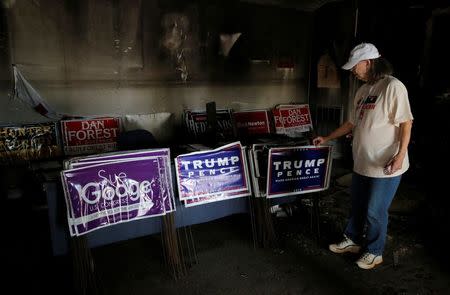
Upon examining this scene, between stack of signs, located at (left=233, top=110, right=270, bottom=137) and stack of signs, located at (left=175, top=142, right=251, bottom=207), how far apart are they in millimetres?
2900

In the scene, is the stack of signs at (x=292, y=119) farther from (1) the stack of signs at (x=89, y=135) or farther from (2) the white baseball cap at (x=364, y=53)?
(2) the white baseball cap at (x=364, y=53)

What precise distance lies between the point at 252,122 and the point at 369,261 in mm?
3487

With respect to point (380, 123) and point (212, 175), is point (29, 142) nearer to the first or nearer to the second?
point (212, 175)

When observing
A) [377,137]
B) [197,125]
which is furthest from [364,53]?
[197,125]

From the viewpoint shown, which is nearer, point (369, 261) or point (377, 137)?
point (377, 137)

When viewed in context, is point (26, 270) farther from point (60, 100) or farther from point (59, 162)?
point (60, 100)

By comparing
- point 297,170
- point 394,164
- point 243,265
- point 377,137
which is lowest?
point 243,265

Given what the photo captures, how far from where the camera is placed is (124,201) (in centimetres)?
258

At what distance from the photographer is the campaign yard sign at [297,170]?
123 inches

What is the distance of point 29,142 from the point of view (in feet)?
15.0

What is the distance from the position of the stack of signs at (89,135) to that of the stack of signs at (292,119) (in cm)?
290

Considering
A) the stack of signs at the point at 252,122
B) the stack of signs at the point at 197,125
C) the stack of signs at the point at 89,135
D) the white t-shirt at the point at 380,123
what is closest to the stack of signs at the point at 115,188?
the white t-shirt at the point at 380,123

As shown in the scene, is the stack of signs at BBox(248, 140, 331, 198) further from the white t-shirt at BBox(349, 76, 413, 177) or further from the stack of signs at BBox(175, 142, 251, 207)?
the white t-shirt at BBox(349, 76, 413, 177)

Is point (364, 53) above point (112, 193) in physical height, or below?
above
